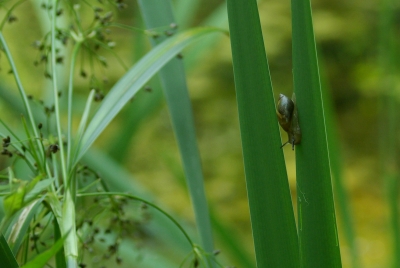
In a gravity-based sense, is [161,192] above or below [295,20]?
below

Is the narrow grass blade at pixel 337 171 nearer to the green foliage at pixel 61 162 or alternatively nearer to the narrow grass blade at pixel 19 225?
the green foliage at pixel 61 162

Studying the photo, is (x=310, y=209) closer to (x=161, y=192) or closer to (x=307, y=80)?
(x=307, y=80)

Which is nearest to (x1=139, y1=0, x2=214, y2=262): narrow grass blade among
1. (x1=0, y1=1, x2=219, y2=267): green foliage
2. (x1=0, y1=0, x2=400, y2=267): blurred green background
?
(x1=0, y1=1, x2=219, y2=267): green foliage

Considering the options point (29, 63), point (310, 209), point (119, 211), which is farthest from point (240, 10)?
point (29, 63)

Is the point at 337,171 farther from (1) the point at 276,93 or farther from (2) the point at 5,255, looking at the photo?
(1) the point at 276,93

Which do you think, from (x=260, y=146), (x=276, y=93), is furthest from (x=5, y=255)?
(x=276, y=93)

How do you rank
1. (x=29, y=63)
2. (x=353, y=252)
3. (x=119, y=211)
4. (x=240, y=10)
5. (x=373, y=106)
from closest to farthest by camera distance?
(x=240, y=10) → (x=119, y=211) → (x=353, y=252) → (x=29, y=63) → (x=373, y=106)

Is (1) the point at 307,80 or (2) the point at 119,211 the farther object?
(2) the point at 119,211

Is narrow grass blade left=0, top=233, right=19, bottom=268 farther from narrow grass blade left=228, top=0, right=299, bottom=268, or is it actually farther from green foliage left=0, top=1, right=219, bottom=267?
narrow grass blade left=228, top=0, right=299, bottom=268
